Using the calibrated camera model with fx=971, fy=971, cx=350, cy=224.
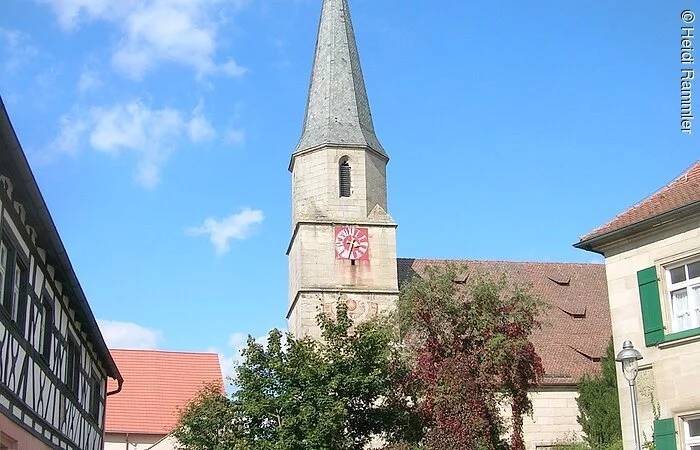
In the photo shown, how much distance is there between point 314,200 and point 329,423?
65.3 ft

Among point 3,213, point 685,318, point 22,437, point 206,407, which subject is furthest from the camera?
point 206,407

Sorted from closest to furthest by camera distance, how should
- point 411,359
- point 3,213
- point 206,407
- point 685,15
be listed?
point 3,213
point 685,15
point 411,359
point 206,407

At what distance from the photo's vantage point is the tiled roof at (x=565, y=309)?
38625mm

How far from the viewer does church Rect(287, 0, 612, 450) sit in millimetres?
38156

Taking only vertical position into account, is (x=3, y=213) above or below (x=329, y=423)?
above

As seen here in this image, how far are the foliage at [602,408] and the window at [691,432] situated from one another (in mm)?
15410

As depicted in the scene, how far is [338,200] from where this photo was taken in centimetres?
4050

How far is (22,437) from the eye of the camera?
13.9 meters

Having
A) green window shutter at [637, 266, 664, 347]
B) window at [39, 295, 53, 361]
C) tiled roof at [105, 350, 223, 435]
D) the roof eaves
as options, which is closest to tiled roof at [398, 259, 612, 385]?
tiled roof at [105, 350, 223, 435]

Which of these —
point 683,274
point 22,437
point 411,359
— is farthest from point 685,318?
point 22,437

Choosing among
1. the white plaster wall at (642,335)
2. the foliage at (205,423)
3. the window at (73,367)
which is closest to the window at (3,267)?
the window at (73,367)

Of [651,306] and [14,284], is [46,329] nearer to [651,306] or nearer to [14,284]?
[14,284]

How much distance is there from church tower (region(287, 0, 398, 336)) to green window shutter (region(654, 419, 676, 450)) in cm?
2156

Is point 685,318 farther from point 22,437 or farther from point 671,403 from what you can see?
point 22,437
